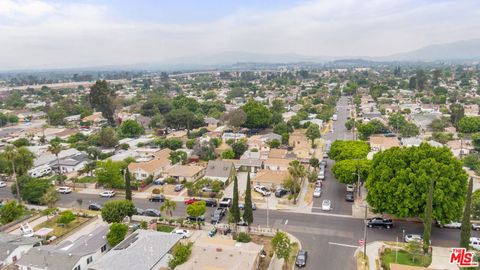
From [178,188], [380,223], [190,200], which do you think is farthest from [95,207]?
[380,223]

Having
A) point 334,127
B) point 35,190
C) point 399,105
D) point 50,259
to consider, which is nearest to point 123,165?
point 35,190

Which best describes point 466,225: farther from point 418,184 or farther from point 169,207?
point 169,207

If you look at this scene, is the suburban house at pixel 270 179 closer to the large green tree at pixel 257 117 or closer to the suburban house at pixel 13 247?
the suburban house at pixel 13 247

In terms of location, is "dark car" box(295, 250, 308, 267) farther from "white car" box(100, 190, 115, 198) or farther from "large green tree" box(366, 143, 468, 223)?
"white car" box(100, 190, 115, 198)

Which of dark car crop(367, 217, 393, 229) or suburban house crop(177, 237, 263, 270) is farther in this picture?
dark car crop(367, 217, 393, 229)

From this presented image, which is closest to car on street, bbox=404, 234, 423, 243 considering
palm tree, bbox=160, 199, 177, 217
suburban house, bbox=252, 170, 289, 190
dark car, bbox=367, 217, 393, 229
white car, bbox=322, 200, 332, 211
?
dark car, bbox=367, 217, 393, 229

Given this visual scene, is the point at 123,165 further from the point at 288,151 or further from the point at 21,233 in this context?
the point at 288,151

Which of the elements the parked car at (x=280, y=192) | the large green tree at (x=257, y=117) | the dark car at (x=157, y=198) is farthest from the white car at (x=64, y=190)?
the large green tree at (x=257, y=117)
